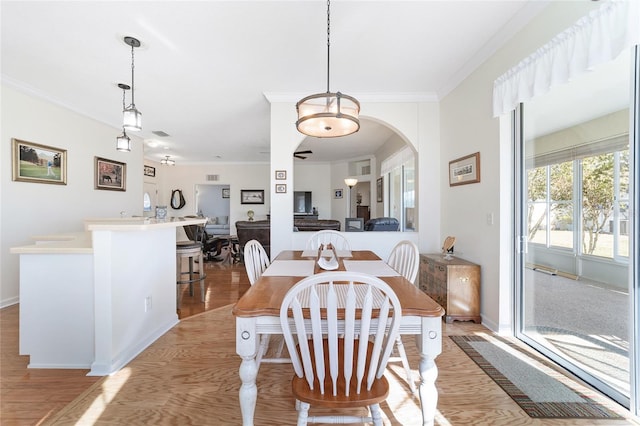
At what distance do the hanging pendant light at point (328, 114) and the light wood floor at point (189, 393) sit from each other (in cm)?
175

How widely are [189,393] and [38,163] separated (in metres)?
3.86

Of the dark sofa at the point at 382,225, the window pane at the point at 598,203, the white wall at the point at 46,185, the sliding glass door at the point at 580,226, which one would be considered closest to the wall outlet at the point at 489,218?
the sliding glass door at the point at 580,226

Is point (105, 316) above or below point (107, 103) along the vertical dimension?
below

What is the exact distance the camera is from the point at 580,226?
7.19 feet

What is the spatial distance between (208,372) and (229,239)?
184 inches

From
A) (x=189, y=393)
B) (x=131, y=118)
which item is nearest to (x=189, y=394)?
(x=189, y=393)

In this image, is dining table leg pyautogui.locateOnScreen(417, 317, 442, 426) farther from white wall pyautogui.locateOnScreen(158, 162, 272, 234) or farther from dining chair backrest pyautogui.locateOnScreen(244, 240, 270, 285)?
white wall pyautogui.locateOnScreen(158, 162, 272, 234)

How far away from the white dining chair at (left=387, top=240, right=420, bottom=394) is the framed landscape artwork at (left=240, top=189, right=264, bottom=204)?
23.1 ft

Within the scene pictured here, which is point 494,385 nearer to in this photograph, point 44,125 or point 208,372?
point 208,372

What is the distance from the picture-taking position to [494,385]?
1.85 metres

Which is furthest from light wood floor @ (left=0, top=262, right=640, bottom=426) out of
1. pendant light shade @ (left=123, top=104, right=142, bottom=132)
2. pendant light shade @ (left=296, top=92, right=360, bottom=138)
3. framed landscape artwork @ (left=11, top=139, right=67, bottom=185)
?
framed landscape artwork @ (left=11, top=139, right=67, bottom=185)

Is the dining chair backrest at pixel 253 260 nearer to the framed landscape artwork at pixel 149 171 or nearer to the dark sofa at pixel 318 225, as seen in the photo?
the dark sofa at pixel 318 225

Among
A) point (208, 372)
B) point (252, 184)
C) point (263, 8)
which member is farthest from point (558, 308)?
point (252, 184)

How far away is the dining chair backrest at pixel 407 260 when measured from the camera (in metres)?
2.00
